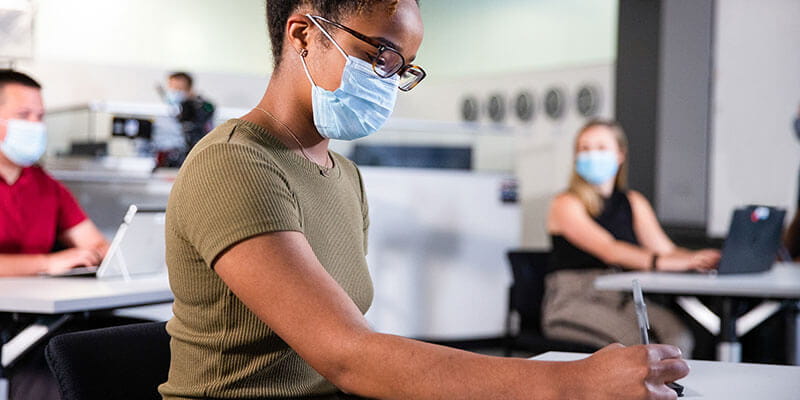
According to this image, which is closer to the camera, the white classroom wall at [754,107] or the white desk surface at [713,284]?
the white desk surface at [713,284]

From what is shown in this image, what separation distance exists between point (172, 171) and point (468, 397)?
3.73 metres

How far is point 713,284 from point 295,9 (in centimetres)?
224

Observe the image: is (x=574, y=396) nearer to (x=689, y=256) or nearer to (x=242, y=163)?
(x=242, y=163)

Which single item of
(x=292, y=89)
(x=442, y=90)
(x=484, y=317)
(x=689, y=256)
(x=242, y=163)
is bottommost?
(x=484, y=317)

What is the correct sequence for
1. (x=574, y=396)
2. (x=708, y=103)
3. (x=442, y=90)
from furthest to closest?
(x=442, y=90) → (x=708, y=103) → (x=574, y=396)

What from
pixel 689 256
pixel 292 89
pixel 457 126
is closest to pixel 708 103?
pixel 457 126

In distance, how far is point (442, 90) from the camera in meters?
8.51

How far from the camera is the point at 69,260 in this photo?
9.02ft

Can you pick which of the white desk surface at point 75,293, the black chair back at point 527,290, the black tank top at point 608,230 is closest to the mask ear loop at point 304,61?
the white desk surface at point 75,293

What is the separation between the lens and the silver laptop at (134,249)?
258cm

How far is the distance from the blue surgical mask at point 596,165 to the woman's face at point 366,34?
2569 millimetres

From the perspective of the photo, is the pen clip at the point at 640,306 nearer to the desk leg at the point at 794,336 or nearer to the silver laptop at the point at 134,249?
the silver laptop at the point at 134,249

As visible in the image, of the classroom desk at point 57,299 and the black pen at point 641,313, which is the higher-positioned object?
the black pen at point 641,313

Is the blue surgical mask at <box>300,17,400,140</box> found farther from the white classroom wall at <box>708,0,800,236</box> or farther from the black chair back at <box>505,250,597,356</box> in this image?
the white classroom wall at <box>708,0,800,236</box>
